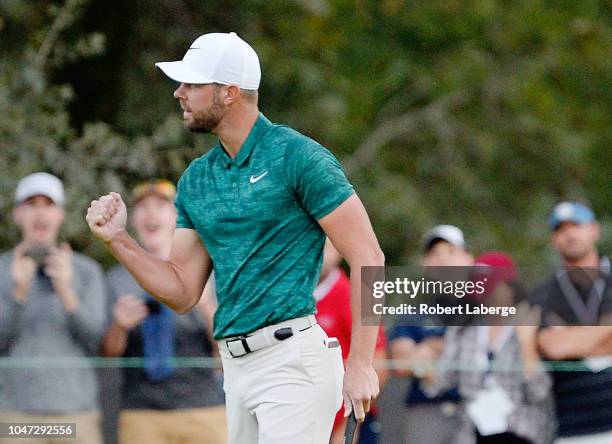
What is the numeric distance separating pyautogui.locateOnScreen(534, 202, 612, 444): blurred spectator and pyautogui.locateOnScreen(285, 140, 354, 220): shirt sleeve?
282 centimetres

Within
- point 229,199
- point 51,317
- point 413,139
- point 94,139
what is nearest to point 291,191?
point 229,199

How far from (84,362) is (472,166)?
11218mm

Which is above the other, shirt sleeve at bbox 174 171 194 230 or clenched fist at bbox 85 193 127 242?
shirt sleeve at bbox 174 171 194 230

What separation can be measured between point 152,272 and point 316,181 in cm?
78

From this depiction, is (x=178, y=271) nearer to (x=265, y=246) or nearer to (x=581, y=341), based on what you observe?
(x=265, y=246)

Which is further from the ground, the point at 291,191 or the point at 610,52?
the point at 610,52

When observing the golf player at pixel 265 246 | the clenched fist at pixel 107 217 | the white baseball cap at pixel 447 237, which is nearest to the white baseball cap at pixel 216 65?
the golf player at pixel 265 246

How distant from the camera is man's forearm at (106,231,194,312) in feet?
17.7

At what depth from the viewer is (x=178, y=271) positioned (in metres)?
5.64

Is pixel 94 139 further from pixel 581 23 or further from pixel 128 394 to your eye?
pixel 581 23

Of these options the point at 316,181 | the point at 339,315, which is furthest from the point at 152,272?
the point at 339,315

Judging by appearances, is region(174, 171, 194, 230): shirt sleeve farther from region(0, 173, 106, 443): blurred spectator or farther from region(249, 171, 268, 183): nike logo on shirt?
region(0, 173, 106, 443): blurred spectator

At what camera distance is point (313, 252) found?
17.7 ft

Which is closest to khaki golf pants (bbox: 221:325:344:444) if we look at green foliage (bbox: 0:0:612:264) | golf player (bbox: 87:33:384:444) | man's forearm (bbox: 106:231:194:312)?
golf player (bbox: 87:33:384:444)
